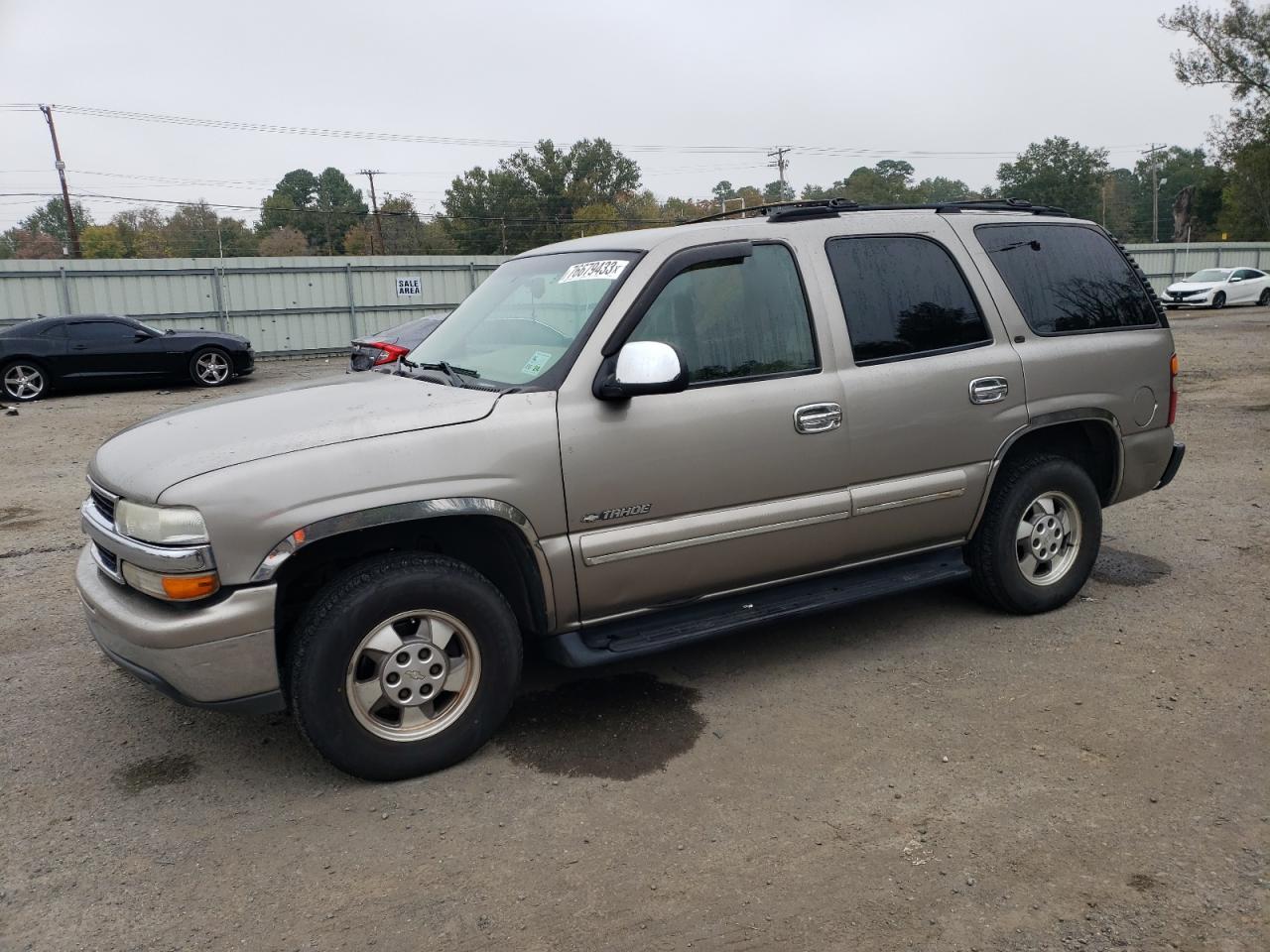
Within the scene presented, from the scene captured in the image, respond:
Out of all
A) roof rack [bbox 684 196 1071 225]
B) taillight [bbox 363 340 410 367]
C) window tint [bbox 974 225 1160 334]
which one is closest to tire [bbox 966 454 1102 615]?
window tint [bbox 974 225 1160 334]

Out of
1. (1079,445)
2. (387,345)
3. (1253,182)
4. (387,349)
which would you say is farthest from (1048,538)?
(1253,182)

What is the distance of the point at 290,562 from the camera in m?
3.32

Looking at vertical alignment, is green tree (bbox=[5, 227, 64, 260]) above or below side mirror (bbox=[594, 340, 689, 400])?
above

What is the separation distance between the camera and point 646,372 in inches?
138

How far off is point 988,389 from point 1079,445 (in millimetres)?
896

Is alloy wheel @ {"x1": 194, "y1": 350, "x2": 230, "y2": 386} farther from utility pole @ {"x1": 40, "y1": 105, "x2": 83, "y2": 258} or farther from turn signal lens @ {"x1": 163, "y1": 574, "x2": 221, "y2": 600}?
utility pole @ {"x1": 40, "y1": 105, "x2": 83, "y2": 258}

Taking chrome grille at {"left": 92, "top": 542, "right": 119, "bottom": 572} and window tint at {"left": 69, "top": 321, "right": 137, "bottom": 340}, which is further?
window tint at {"left": 69, "top": 321, "right": 137, "bottom": 340}

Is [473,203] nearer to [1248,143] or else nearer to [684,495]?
[1248,143]

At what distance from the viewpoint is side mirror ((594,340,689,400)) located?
351cm

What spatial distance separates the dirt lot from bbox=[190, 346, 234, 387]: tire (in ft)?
43.5

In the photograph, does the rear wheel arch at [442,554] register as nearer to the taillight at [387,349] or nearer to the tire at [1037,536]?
the tire at [1037,536]

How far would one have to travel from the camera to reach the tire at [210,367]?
17.3 metres

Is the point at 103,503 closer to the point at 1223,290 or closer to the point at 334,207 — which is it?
the point at 1223,290

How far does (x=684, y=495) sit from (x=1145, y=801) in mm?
1843
